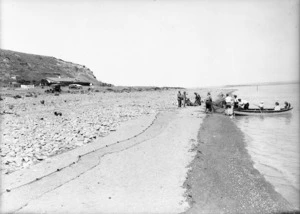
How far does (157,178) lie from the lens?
10555mm

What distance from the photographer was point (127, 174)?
36.0 ft

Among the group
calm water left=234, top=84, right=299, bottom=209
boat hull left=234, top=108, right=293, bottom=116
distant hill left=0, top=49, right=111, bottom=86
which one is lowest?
calm water left=234, top=84, right=299, bottom=209

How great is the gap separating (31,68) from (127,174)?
14025cm

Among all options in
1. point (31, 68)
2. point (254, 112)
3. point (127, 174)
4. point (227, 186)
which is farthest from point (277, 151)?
point (31, 68)

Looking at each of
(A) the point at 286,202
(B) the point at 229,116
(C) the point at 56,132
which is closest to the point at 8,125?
(C) the point at 56,132

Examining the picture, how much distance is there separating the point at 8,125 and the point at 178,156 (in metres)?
14.0

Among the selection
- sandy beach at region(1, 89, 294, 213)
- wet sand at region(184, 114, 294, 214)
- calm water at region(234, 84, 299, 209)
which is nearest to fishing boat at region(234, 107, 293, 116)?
calm water at region(234, 84, 299, 209)

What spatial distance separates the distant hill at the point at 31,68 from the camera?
390 ft

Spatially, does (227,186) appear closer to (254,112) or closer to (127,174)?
(127,174)

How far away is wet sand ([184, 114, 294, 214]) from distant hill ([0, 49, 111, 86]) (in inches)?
3962

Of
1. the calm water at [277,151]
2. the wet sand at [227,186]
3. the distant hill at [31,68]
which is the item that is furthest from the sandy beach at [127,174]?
the distant hill at [31,68]

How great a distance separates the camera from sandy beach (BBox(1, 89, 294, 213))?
27.8 ft

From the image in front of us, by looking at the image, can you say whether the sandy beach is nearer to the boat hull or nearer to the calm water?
the calm water

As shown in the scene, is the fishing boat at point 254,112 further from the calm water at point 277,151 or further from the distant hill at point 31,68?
the distant hill at point 31,68
